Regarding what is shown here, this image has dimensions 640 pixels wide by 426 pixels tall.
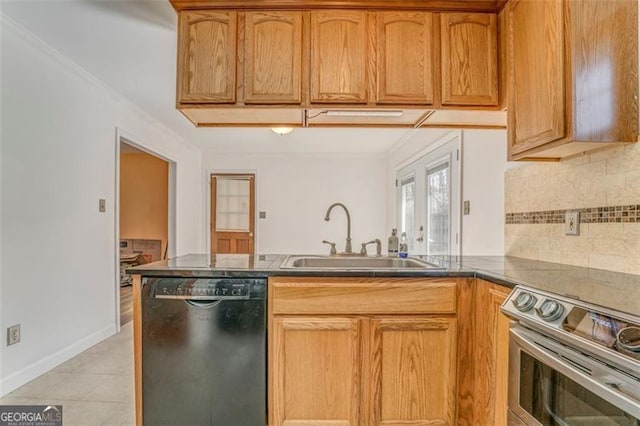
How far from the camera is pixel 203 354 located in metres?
1.72

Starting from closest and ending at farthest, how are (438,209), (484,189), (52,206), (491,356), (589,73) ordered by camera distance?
1. (589,73)
2. (491,356)
3. (52,206)
4. (484,189)
5. (438,209)

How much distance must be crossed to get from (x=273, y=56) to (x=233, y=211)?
4756 mm

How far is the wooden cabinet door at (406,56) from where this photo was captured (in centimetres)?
200

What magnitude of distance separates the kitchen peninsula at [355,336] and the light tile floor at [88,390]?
0.54 m

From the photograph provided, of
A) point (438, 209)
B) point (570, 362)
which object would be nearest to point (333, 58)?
point (570, 362)

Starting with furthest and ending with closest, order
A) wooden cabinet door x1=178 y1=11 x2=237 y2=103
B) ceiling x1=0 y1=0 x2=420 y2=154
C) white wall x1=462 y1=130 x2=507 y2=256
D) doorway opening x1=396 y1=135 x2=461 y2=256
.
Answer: doorway opening x1=396 y1=135 x2=461 y2=256 → white wall x1=462 y1=130 x2=507 y2=256 → ceiling x1=0 y1=0 x2=420 y2=154 → wooden cabinet door x1=178 y1=11 x2=237 y2=103

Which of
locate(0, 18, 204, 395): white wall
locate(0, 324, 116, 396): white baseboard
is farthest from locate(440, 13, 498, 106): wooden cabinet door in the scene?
locate(0, 324, 116, 396): white baseboard

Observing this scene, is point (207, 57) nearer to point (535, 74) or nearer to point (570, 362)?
point (535, 74)

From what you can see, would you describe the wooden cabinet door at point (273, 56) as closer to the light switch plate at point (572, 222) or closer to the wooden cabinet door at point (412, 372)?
the wooden cabinet door at point (412, 372)

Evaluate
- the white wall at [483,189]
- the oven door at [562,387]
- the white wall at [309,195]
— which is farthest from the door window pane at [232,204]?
the oven door at [562,387]

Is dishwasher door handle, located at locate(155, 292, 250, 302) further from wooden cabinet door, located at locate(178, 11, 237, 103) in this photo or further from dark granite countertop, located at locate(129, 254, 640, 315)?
wooden cabinet door, located at locate(178, 11, 237, 103)

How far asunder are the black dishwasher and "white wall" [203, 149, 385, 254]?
4.70m

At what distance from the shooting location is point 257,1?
1968mm

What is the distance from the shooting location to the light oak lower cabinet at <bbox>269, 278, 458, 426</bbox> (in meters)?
1.71
